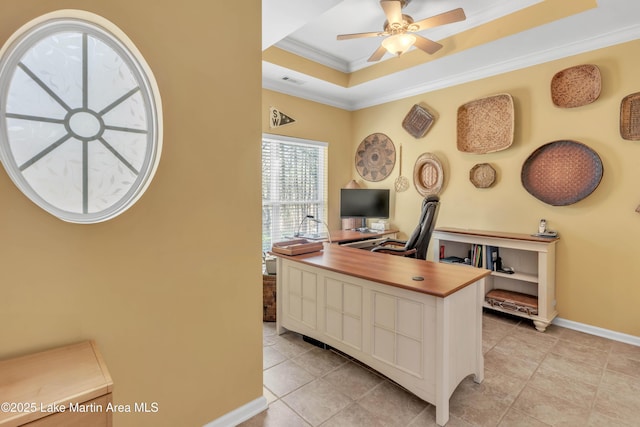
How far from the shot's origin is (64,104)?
119 centimetres

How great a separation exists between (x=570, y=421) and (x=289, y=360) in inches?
70.5

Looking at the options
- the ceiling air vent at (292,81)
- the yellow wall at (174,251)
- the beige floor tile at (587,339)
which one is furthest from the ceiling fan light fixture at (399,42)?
the beige floor tile at (587,339)

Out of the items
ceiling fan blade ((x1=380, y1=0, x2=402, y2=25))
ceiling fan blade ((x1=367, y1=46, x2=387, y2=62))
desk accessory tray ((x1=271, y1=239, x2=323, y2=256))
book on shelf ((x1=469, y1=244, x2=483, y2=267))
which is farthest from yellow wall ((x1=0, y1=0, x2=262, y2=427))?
book on shelf ((x1=469, y1=244, x2=483, y2=267))

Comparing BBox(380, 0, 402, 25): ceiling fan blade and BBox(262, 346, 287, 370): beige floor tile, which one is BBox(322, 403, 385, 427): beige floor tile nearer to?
BBox(262, 346, 287, 370): beige floor tile

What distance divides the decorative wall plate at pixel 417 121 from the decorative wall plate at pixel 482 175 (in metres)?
0.85

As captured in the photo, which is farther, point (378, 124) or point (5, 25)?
point (378, 124)

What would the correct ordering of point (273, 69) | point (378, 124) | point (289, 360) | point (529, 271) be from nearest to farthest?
point (289, 360), point (529, 271), point (273, 69), point (378, 124)

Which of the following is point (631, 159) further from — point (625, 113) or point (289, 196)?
point (289, 196)

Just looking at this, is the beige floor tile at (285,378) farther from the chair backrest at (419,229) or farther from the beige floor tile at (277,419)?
the chair backrest at (419,229)

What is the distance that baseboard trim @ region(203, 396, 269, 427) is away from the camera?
1667 millimetres

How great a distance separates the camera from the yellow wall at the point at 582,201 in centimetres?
268

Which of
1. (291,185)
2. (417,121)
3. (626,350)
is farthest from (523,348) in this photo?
(291,185)

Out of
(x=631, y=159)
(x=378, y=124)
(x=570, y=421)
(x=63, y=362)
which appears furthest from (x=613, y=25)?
(x=63, y=362)

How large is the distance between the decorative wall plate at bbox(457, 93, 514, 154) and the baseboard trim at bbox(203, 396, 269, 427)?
337 cm
